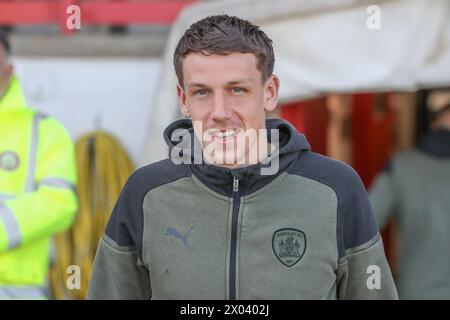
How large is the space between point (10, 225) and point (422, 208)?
2.82 meters

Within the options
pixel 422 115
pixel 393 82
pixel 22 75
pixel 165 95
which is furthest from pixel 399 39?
pixel 422 115

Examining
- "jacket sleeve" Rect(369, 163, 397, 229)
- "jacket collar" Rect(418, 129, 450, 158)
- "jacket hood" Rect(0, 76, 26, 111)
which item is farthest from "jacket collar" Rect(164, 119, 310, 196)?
"jacket collar" Rect(418, 129, 450, 158)

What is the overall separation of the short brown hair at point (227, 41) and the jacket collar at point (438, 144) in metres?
3.57

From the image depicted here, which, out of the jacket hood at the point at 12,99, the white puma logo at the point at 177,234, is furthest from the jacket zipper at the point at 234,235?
the jacket hood at the point at 12,99

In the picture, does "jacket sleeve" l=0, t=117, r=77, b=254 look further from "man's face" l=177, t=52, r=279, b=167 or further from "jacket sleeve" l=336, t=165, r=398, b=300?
"jacket sleeve" l=336, t=165, r=398, b=300

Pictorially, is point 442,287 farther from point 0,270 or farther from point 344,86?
point 0,270

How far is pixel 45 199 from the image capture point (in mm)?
3686

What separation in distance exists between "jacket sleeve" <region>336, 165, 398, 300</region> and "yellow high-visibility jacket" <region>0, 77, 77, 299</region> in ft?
5.20

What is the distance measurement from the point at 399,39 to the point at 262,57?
8.81 ft

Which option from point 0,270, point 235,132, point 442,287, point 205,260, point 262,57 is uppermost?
point 262,57

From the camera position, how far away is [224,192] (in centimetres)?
235

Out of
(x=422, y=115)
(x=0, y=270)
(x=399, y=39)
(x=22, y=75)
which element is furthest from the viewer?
(x=422, y=115)

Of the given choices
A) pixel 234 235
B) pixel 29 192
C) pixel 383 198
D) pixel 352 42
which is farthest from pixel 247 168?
pixel 383 198

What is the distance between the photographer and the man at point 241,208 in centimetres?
228
